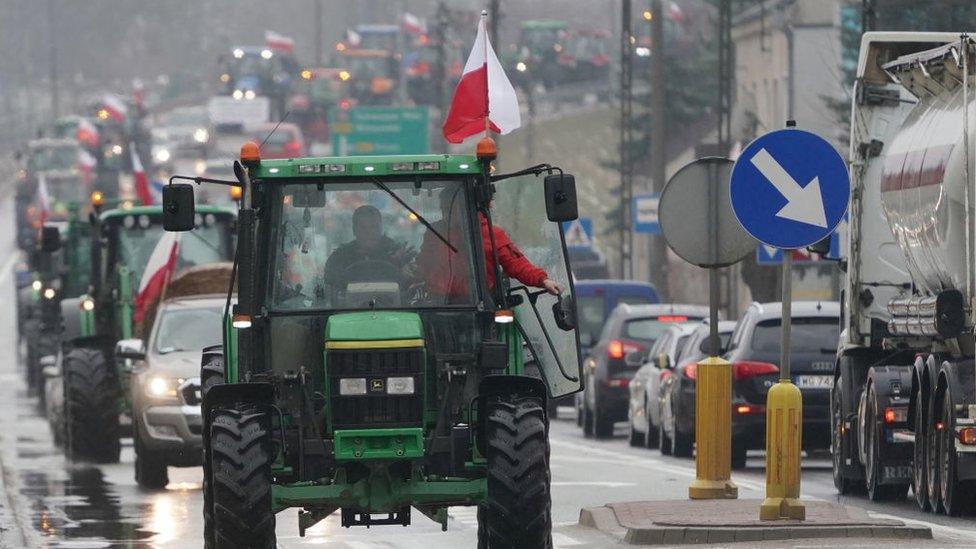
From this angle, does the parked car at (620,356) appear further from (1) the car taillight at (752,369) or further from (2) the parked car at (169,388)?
(2) the parked car at (169,388)

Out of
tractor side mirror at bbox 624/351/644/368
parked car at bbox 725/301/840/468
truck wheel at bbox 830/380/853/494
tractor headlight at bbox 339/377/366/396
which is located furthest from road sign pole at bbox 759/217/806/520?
tractor side mirror at bbox 624/351/644/368

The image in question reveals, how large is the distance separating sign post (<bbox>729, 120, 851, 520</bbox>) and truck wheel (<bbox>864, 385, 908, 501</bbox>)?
4.23 m

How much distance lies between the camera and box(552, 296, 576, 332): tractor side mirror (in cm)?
1447

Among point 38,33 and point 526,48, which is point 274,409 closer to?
point 526,48

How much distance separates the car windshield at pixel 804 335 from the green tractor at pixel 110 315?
593cm

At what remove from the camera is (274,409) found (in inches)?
550

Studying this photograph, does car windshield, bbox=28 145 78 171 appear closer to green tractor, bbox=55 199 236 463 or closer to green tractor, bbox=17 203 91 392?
green tractor, bbox=17 203 91 392

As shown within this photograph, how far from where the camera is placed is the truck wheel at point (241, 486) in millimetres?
13633

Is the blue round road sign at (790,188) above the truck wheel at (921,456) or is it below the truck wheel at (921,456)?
above

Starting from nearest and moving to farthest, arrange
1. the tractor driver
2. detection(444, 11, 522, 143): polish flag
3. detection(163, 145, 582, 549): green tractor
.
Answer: detection(163, 145, 582, 549): green tractor
the tractor driver
detection(444, 11, 522, 143): polish flag

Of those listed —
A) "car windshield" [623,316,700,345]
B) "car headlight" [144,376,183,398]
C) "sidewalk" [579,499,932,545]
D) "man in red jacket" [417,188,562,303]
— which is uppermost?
"man in red jacket" [417,188,562,303]

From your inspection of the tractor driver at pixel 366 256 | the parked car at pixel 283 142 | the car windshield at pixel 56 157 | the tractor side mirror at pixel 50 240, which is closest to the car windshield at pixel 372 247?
the tractor driver at pixel 366 256

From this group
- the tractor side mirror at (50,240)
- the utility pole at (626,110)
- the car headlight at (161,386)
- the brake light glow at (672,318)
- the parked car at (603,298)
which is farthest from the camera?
the utility pole at (626,110)

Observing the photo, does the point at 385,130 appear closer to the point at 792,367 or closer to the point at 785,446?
the point at 792,367
